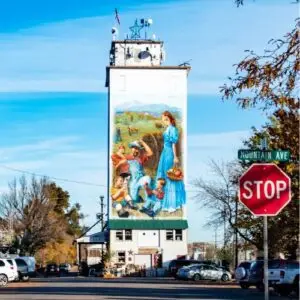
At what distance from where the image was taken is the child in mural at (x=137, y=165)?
290 ft

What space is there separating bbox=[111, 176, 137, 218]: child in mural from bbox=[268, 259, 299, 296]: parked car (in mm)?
51887

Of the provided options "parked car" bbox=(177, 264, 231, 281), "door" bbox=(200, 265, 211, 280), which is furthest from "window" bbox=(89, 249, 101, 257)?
"door" bbox=(200, 265, 211, 280)

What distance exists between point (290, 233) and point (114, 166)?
44.8 meters

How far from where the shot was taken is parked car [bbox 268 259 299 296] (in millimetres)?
35719

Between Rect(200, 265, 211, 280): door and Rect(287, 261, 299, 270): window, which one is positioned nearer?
Rect(287, 261, 299, 270): window

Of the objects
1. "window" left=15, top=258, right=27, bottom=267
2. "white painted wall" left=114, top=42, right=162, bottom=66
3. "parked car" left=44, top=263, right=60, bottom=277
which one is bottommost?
"parked car" left=44, top=263, right=60, bottom=277

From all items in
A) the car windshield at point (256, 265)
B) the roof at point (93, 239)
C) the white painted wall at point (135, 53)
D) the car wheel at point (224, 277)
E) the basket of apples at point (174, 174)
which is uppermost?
the white painted wall at point (135, 53)

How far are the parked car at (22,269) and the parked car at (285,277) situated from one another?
26.8 metres

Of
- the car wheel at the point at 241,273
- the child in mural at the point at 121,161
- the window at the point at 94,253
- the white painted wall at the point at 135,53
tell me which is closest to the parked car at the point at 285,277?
the car wheel at the point at 241,273

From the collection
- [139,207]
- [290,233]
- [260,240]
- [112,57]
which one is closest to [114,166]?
[139,207]

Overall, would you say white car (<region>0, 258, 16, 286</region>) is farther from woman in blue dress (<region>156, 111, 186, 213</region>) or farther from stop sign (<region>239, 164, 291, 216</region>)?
woman in blue dress (<region>156, 111, 186, 213</region>)

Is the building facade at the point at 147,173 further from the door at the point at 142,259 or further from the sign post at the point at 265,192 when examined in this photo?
the sign post at the point at 265,192

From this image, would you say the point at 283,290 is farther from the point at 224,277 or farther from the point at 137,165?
the point at 137,165

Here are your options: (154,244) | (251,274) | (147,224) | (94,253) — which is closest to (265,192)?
(251,274)
